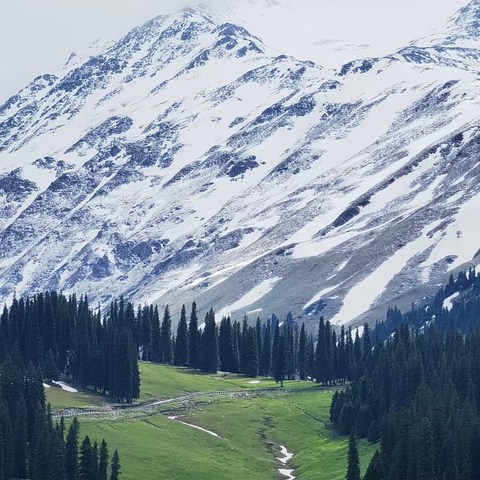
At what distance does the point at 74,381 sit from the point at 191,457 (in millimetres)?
46435

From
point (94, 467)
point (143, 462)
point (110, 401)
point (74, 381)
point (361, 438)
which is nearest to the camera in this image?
point (94, 467)

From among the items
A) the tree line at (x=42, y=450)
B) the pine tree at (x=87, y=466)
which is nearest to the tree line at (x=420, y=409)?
the tree line at (x=42, y=450)

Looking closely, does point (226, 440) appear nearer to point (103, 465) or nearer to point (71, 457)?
point (103, 465)

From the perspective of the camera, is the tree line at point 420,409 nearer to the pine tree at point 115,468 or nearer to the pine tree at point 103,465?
the pine tree at point 115,468

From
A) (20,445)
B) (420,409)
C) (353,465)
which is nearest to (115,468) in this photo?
(20,445)

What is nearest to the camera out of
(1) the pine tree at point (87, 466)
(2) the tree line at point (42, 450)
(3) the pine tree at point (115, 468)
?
(2) the tree line at point (42, 450)

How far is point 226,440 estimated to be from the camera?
168 meters

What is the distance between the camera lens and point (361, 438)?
171000 mm

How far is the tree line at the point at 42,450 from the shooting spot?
427 ft

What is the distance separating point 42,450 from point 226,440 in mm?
40537

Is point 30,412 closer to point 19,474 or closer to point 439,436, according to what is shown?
point 19,474

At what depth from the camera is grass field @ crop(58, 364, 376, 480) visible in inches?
5792

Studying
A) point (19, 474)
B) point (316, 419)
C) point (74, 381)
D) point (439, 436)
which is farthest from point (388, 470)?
point (74, 381)

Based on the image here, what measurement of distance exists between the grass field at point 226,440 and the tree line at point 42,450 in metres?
7.25
